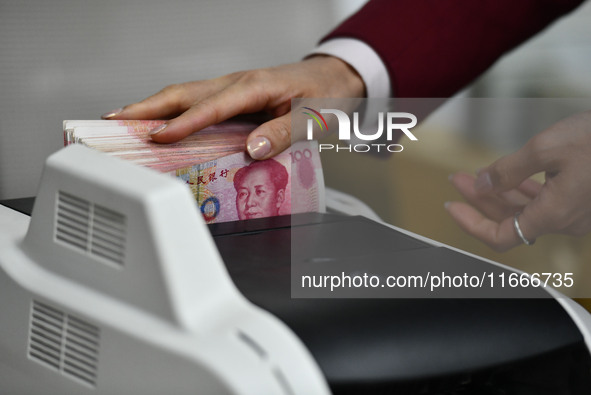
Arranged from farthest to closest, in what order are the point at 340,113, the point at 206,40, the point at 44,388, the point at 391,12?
the point at 206,40, the point at 391,12, the point at 340,113, the point at 44,388

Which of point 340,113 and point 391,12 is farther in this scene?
point 391,12

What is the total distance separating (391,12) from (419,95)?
17 cm

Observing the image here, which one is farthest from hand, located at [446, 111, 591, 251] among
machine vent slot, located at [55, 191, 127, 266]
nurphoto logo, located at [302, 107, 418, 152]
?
machine vent slot, located at [55, 191, 127, 266]

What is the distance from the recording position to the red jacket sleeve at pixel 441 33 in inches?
44.9

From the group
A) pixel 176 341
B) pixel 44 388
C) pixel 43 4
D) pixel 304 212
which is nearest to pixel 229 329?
pixel 176 341

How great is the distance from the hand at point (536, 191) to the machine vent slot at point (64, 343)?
0.53 m

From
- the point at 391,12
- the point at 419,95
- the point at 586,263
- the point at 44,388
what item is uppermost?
the point at 391,12

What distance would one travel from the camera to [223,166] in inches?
32.1

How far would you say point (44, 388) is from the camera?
0.51m

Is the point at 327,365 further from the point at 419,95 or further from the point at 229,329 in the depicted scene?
the point at 419,95

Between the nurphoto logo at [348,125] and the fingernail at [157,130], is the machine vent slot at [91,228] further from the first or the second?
the nurphoto logo at [348,125]

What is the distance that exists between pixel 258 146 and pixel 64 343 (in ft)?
1.35

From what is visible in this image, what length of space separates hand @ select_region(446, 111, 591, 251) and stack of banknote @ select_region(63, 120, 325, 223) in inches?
8.6

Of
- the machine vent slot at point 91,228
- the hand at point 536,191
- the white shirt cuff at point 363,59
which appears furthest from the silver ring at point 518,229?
the machine vent slot at point 91,228
